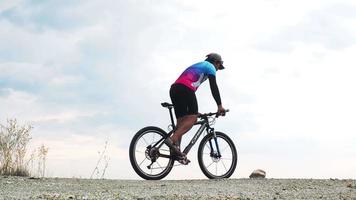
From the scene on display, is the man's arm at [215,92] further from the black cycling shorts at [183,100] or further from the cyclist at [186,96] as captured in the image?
the black cycling shorts at [183,100]

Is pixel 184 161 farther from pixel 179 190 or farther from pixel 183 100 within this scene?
pixel 179 190

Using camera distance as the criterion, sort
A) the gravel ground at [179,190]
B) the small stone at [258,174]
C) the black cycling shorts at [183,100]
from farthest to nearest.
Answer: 1. the small stone at [258,174]
2. the black cycling shorts at [183,100]
3. the gravel ground at [179,190]

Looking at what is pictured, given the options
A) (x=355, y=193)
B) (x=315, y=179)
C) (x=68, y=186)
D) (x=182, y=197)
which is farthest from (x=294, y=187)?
(x=68, y=186)

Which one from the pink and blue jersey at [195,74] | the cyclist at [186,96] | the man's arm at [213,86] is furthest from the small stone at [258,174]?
the pink and blue jersey at [195,74]

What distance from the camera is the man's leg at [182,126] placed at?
34.8ft

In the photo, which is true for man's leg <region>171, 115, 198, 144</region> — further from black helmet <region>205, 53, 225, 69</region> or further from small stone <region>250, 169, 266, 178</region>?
small stone <region>250, 169, 266, 178</region>

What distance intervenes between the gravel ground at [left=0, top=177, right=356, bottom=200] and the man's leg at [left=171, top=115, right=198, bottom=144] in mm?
1420

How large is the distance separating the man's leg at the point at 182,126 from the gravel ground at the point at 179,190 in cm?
142

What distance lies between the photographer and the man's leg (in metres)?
10.6

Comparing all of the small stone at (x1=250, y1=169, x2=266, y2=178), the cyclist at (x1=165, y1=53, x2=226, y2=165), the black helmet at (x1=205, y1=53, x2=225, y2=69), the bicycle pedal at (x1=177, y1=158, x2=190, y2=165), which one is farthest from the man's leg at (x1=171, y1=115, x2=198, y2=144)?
the small stone at (x1=250, y1=169, x2=266, y2=178)

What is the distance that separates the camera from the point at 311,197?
25.4ft

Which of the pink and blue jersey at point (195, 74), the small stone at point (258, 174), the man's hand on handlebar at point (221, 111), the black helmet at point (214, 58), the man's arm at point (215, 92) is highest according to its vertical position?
the black helmet at point (214, 58)

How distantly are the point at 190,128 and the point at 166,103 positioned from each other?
2.08 ft

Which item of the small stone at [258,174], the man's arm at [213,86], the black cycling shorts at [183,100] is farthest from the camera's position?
A: the small stone at [258,174]
